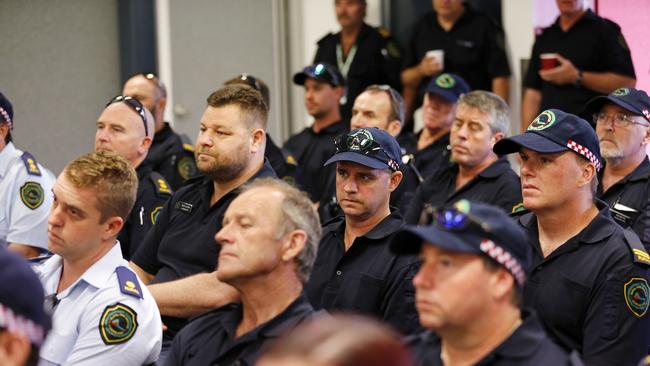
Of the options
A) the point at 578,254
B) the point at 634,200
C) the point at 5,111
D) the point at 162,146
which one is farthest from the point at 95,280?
the point at 162,146

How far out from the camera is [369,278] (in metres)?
3.47

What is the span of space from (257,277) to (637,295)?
1.15 meters

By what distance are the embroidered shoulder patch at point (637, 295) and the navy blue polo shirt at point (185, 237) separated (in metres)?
1.39

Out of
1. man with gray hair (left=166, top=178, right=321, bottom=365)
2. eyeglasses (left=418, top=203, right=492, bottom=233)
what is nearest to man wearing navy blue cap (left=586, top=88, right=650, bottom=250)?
man with gray hair (left=166, top=178, right=321, bottom=365)

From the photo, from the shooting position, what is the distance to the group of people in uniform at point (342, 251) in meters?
2.35

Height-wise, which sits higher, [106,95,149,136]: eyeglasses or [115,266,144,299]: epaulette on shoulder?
[106,95,149,136]: eyeglasses

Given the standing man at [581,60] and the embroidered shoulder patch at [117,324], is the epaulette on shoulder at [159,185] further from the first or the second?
the standing man at [581,60]

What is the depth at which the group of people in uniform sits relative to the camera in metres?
2.35

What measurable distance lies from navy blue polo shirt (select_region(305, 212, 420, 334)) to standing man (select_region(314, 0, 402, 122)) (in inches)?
126

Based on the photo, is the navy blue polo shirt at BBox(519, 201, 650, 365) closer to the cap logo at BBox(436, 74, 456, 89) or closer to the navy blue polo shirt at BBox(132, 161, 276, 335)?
the navy blue polo shirt at BBox(132, 161, 276, 335)

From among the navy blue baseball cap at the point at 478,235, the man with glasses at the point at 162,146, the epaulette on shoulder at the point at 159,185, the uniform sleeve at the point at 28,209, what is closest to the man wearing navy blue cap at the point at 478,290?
the navy blue baseball cap at the point at 478,235

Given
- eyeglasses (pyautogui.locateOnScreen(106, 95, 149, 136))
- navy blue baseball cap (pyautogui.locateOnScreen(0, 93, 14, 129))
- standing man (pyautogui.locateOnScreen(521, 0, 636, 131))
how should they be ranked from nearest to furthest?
1. navy blue baseball cap (pyautogui.locateOnScreen(0, 93, 14, 129))
2. eyeglasses (pyautogui.locateOnScreen(106, 95, 149, 136))
3. standing man (pyautogui.locateOnScreen(521, 0, 636, 131))

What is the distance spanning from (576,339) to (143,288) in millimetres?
1262

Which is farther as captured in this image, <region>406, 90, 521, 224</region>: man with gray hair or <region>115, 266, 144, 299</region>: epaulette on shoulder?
<region>406, 90, 521, 224</region>: man with gray hair
